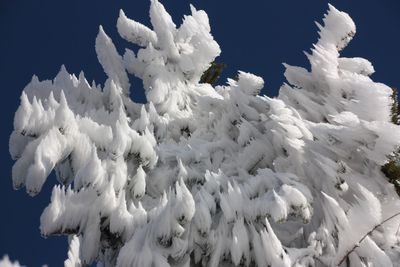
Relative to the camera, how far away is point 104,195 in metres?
4.18

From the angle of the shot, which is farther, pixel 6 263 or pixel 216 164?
pixel 216 164

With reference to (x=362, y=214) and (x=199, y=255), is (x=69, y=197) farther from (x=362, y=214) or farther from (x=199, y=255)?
(x=362, y=214)

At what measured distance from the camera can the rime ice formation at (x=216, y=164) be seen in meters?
4.06

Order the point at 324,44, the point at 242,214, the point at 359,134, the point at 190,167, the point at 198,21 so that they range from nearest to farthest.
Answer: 1. the point at 242,214
2. the point at 359,134
3. the point at 190,167
4. the point at 324,44
5. the point at 198,21

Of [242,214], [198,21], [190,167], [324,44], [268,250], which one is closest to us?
[268,250]

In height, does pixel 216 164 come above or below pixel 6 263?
below

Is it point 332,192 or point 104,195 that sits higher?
point 332,192

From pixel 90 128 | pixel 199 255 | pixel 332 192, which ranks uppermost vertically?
pixel 332 192

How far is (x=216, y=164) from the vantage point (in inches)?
210

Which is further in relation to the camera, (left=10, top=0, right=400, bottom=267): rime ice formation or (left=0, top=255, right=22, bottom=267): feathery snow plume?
(left=10, top=0, right=400, bottom=267): rime ice formation

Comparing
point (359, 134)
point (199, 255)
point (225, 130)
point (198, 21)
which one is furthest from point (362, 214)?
point (198, 21)

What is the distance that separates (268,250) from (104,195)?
5.36 feet

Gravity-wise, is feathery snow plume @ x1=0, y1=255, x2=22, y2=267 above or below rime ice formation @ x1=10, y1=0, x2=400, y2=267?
above

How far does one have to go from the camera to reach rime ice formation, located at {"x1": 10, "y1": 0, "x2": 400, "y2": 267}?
13.3 feet
